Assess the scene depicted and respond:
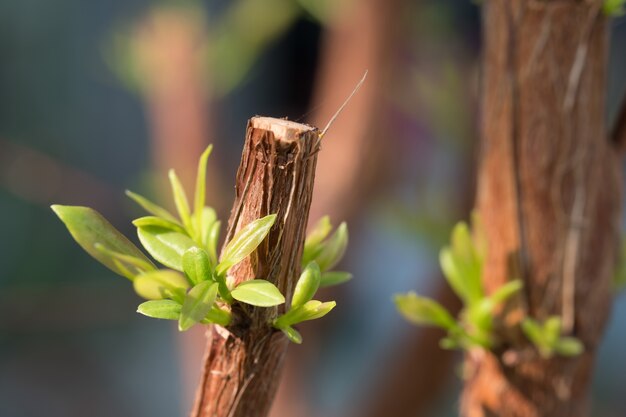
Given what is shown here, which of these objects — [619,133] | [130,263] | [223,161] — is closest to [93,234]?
[130,263]

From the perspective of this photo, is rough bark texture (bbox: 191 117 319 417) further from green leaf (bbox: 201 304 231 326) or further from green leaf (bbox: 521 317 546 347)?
green leaf (bbox: 521 317 546 347)

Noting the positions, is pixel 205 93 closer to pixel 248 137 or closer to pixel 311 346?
pixel 311 346

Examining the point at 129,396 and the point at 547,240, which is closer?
the point at 547,240

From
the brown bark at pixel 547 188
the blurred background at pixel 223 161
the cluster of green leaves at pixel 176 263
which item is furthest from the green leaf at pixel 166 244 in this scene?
the brown bark at pixel 547 188

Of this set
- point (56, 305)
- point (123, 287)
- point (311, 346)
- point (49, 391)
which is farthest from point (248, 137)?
point (49, 391)

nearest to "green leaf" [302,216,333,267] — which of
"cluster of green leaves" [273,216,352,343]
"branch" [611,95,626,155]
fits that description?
"cluster of green leaves" [273,216,352,343]

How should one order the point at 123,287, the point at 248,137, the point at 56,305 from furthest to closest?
1. the point at 123,287
2. the point at 56,305
3. the point at 248,137

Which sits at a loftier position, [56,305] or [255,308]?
[255,308]
